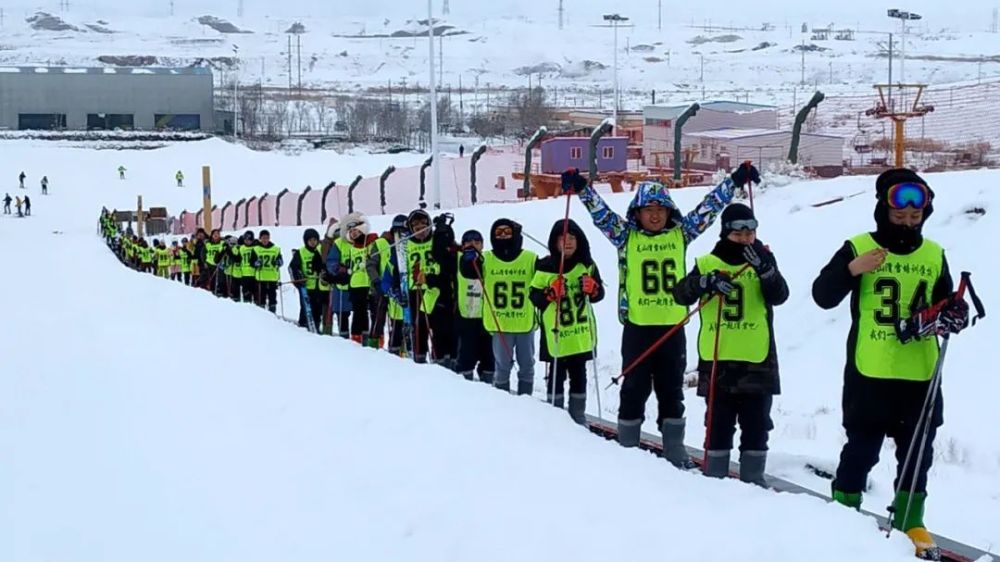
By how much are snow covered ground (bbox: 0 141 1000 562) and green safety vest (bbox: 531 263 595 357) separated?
0.85 m

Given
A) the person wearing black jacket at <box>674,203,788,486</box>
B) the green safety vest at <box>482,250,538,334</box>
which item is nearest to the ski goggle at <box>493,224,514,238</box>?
the green safety vest at <box>482,250,538,334</box>

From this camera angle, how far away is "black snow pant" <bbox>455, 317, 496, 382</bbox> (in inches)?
412

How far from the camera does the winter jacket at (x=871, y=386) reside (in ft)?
17.9

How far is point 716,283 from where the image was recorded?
6.27 metres

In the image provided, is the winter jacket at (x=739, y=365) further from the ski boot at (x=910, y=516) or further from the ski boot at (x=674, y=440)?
the ski boot at (x=910, y=516)

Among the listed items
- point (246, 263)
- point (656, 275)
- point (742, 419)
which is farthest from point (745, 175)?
point (246, 263)

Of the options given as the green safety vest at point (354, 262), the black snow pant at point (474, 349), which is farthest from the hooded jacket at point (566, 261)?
the green safety vest at point (354, 262)

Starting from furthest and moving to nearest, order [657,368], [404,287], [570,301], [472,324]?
[404,287] → [472,324] → [570,301] → [657,368]

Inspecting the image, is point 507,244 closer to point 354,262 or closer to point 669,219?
point 669,219

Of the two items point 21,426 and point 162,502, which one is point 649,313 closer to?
point 162,502

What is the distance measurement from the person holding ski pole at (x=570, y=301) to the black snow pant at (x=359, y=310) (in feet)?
18.2

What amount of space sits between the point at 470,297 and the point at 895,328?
5255 millimetres

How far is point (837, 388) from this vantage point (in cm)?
1202

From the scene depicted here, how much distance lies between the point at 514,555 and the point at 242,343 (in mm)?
7826
